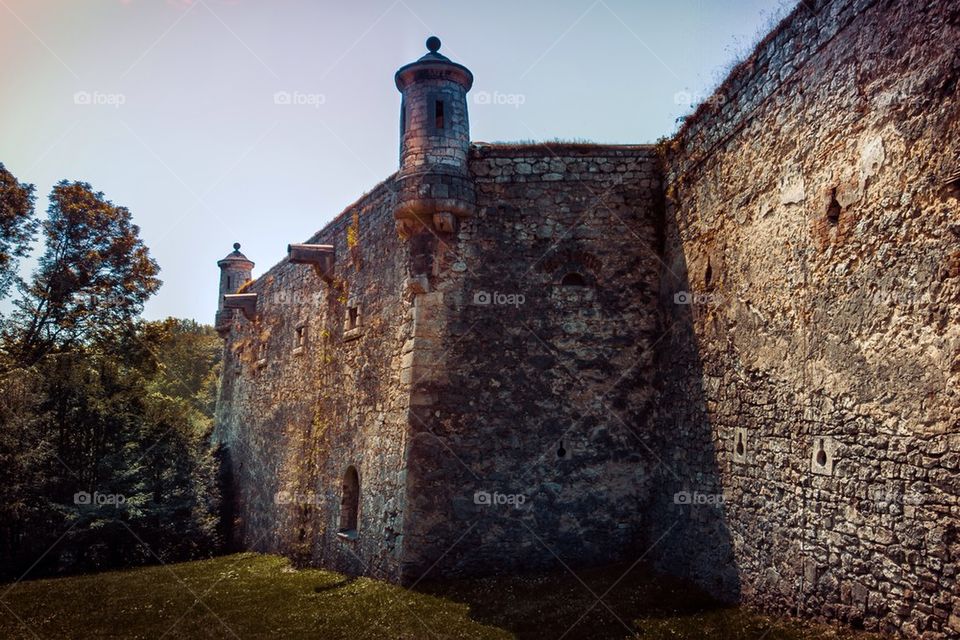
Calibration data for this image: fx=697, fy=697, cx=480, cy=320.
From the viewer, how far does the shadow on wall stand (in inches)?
324

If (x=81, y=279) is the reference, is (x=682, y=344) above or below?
below

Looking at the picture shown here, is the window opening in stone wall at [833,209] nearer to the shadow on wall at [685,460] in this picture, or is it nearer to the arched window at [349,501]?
the shadow on wall at [685,460]

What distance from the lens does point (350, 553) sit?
11891 millimetres

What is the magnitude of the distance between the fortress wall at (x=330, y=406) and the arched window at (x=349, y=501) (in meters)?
0.21

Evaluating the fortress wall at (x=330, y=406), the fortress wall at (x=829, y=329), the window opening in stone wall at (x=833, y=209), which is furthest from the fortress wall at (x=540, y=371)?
the window opening in stone wall at (x=833, y=209)

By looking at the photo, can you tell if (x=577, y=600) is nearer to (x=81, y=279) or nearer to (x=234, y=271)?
(x=81, y=279)

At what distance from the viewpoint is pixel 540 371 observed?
10.2 meters

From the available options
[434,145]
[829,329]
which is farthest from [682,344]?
[434,145]

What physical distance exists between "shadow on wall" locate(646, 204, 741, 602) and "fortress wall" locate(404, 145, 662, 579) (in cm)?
30

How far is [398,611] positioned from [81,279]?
51.9 feet

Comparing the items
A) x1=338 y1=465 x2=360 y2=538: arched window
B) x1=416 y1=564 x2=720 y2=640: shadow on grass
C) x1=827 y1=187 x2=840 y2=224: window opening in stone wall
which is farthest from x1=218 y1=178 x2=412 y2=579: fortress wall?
x1=827 y1=187 x2=840 y2=224: window opening in stone wall

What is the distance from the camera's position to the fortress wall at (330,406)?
11047 mm

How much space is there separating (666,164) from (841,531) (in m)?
5.88

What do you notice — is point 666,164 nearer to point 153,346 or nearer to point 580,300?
point 580,300
